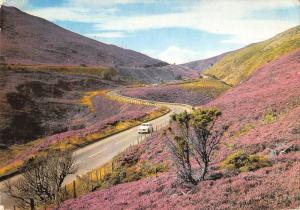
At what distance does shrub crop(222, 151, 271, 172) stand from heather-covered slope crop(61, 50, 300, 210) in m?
0.44

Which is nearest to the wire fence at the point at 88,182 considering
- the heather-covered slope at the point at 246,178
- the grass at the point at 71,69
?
the heather-covered slope at the point at 246,178

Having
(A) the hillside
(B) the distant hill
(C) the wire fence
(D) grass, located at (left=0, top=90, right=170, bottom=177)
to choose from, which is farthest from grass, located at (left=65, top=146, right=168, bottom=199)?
(B) the distant hill

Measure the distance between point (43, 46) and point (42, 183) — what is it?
489 ft

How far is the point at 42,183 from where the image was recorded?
24.9 meters

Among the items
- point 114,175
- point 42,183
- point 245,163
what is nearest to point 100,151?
point 114,175

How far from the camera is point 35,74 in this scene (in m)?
117

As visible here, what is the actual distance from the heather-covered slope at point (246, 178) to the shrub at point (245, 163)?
1.45ft

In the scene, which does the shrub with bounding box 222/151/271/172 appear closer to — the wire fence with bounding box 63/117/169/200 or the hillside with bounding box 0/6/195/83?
the wire fence with bounding box 63/117/169/200

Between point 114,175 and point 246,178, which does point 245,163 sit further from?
point 114,175

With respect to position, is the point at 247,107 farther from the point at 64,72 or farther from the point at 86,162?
the point at 64,72

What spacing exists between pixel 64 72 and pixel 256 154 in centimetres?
11578

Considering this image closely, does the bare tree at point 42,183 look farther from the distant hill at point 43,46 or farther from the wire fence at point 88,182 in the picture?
the distant hill at point 43,46

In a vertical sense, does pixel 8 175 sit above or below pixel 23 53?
below

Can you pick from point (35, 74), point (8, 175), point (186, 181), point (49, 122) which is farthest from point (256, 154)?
point (35, 74)
